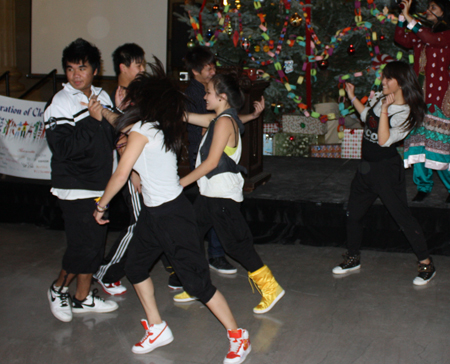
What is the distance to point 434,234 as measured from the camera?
421 centimetres

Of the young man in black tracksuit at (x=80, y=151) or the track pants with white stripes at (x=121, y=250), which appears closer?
the young man in black tracksuit at (x=80, y=151)

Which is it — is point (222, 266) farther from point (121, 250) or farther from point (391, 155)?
point (391, 155)

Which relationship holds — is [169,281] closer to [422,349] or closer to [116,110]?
[116,110]

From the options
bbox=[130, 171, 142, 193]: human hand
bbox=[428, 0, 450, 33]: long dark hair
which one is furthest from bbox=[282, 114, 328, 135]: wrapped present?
bbox=[130, 171, 142, 193]: human hand

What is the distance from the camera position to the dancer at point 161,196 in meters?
2.48

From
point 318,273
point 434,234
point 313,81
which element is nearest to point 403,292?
point 318,273

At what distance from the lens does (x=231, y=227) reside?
3.08 metres

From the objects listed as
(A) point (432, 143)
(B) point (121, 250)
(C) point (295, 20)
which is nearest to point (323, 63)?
(C) point (295, 20)

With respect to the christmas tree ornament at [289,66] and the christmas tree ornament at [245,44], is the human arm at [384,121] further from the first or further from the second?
the christmas tree ornament at [245,44]

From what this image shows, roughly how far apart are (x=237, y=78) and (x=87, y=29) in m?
8.81

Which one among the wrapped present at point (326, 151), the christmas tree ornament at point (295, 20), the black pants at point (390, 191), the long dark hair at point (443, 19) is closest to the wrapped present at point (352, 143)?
the wrapped present at point (326, 151)

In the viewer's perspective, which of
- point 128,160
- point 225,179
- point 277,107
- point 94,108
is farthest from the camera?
point 277,107

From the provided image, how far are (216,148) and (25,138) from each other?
2855 millimetres

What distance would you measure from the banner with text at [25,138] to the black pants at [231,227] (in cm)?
243
